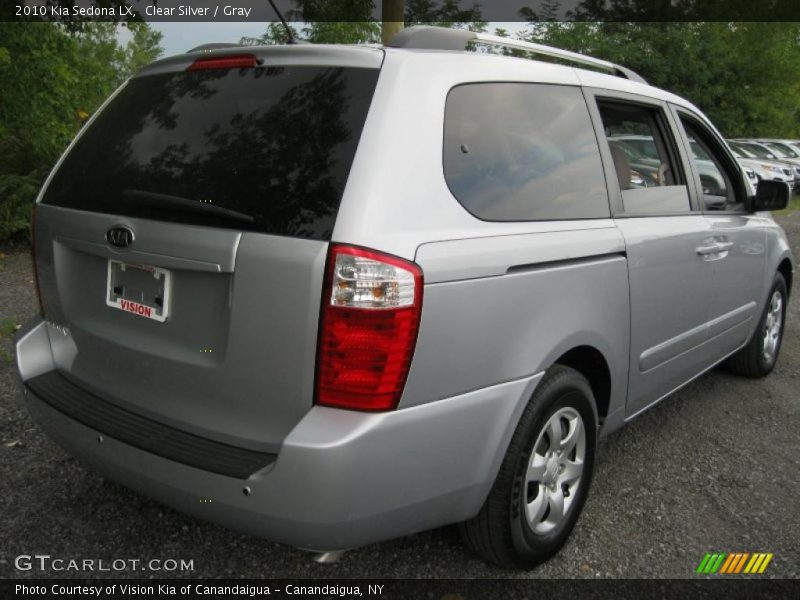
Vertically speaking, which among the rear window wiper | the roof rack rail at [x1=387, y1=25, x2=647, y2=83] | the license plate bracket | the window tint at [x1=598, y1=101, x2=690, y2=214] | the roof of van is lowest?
the license plate bracket

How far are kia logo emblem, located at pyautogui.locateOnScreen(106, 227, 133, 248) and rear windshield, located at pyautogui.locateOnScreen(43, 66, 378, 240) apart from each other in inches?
2.5

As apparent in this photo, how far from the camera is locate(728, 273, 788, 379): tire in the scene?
→ 4.68 metres

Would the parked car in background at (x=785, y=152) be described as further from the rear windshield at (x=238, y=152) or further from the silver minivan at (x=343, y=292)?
the rear windshield at (x=238, y=152)

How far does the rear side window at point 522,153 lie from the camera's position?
222 cm

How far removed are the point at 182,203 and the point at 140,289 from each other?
314 millimetres

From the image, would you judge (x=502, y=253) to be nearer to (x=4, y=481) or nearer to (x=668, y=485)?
(x=668, y=485)

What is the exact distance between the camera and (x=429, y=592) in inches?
96.4

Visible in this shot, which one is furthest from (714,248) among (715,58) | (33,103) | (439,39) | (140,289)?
(715,58)

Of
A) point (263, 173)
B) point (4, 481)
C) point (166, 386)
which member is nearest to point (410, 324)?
point (263, 173)

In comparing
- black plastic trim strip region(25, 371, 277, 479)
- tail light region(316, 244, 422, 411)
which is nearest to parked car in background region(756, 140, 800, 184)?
tail light region(316, 244, 422, 411)

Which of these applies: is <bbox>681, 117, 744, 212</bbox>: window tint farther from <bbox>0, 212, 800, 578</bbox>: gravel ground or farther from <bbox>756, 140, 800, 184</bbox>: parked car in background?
<bbox>756, 140, 800, 184</bbox>: parked car in background

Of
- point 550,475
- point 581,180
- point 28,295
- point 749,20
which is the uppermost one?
point 749,20

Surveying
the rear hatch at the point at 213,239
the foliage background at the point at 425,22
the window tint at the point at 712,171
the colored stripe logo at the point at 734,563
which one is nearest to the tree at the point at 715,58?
the foliage background at the point at 425,22

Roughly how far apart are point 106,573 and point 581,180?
7.34ft
